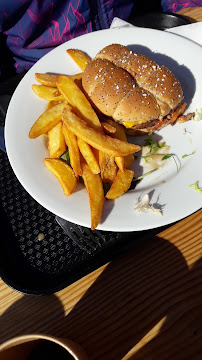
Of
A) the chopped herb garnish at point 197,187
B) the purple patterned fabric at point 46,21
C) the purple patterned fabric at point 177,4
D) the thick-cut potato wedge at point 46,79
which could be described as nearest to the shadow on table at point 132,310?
the chopped herb garnish at point 197,187

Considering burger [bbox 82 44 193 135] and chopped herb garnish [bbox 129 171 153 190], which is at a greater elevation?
burger [bbox 82 44 193 135]

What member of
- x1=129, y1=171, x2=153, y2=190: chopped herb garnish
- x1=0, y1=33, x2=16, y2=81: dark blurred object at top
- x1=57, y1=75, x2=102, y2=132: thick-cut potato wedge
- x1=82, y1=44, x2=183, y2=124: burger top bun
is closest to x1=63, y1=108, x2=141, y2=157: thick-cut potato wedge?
x1=57, y1=75, x2=102, y2=132: thick-cut potato wedge

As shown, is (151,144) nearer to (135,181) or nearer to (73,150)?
(135,181)

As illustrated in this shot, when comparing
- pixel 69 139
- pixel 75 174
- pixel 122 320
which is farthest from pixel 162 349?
pixel 69 139

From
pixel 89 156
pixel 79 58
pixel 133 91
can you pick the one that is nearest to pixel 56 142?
pixel 89 156

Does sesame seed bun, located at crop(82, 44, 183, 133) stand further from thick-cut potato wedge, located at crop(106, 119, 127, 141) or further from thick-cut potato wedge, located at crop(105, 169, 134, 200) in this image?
thick-cut potato wedge, located at crop(105, 169, 134, 200)

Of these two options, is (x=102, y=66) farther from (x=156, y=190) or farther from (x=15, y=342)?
(x=15, y=342)

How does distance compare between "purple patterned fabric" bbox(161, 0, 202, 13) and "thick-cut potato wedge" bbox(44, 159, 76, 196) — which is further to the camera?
"purple patterned fabric" bbox(161, 0, 202, 13)
